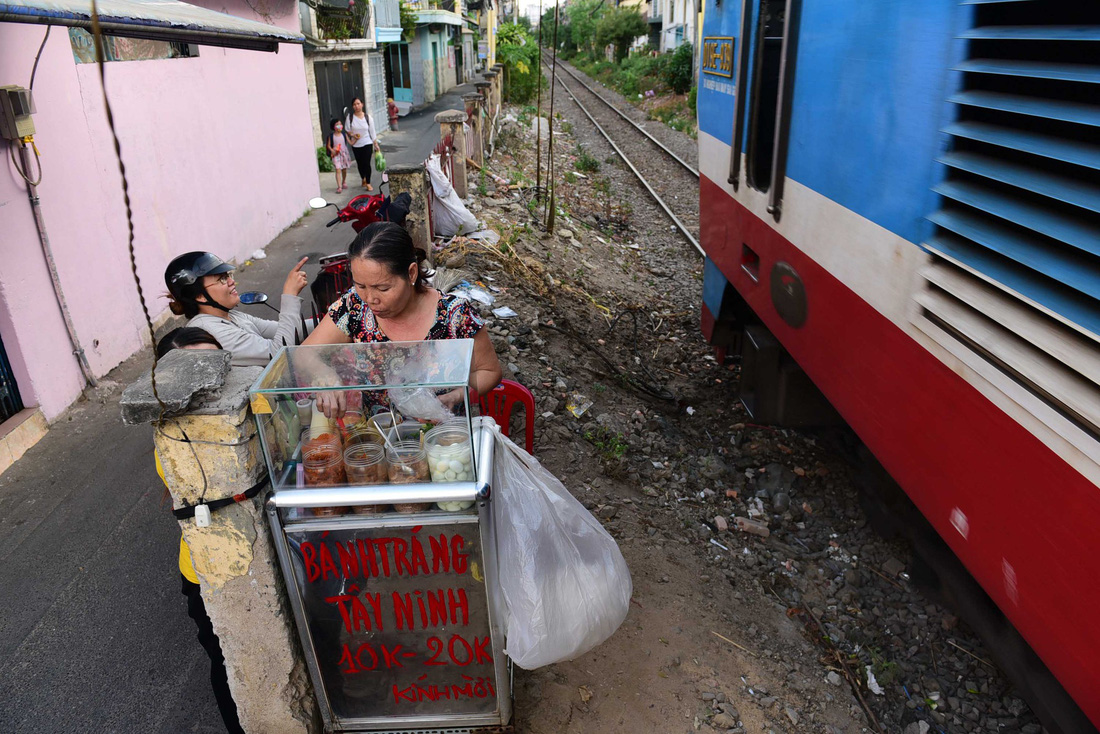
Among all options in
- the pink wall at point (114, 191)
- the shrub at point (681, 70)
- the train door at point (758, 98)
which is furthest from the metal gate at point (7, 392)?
the shrub at point (681, 70)

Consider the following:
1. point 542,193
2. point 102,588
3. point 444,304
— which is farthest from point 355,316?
point 542,193

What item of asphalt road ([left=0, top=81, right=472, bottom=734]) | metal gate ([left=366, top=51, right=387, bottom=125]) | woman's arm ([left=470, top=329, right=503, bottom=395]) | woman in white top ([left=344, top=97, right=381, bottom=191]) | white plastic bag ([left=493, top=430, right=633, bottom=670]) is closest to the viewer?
white plastic bag ([left=493, top=430, right=633, bottom=670])

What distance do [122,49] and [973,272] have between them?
7.44 metres

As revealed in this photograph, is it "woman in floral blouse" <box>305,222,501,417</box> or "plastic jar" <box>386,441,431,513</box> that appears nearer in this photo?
"plastic jar" <box>386,441,431,513</box>

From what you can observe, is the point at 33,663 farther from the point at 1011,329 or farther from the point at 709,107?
the point at 709,107

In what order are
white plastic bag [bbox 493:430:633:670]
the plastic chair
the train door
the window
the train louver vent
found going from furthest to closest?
the window, the train door, the plastic chair, white plastic bag [bbox 493:430:633:670], the train louver vent

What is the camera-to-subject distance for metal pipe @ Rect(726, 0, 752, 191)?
13.9 feet

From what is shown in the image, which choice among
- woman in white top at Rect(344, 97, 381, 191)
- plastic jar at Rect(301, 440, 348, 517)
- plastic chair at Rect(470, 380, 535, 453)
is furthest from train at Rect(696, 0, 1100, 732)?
woman in white top at Rect(344, 97, 381, 191)

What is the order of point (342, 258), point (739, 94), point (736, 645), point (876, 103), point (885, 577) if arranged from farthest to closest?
point (342, 258)
point (739, 94)
point (885, 577)
point (736, 645)
point (876, 103)

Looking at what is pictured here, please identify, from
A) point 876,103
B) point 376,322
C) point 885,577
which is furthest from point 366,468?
point 885,577

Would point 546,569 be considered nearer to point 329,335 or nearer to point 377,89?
point 329,335

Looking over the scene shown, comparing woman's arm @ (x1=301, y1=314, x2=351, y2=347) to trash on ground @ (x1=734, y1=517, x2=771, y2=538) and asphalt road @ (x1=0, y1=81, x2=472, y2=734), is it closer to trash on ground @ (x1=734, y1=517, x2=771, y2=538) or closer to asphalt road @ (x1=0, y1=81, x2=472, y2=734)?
asphalt road @ (x1=0, y1=81, x2=472, y2=734)

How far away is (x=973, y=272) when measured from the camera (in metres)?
2.09

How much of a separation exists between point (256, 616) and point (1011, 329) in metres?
2.31
